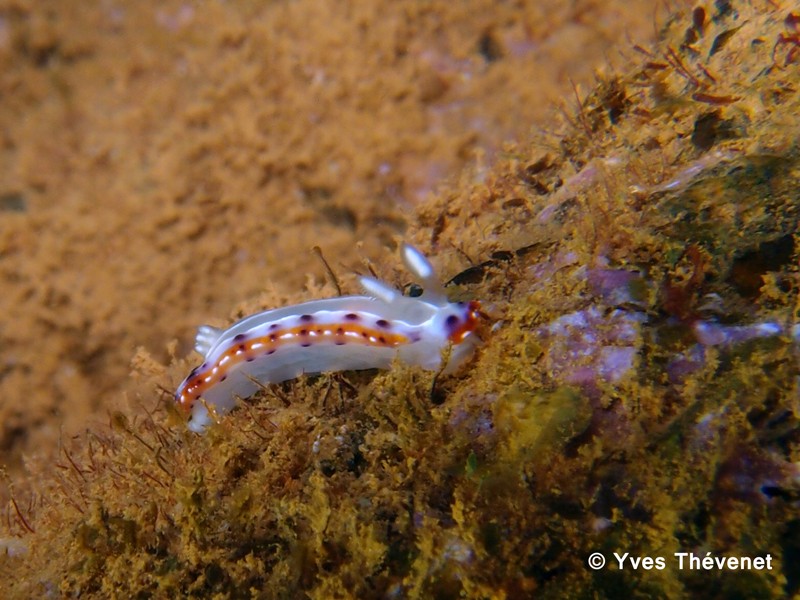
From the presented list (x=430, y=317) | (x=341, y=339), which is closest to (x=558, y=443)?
(x=430, y=317)

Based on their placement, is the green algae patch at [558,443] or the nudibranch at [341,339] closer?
the green algae patch at [558,443]

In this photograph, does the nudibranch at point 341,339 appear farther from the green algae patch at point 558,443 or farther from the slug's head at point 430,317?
the green algae patch at point 558,443

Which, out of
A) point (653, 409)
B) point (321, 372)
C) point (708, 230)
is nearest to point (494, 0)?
point (708, 230)

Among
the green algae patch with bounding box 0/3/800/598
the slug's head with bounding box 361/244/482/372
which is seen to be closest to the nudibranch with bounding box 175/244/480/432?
the slug's head with bounding box 361/244/482/372

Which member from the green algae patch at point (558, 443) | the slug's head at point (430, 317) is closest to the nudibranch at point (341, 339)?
the slug's head at point (430, 317)

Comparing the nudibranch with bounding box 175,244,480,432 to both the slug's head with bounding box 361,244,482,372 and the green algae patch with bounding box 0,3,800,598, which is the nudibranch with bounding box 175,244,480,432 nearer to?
the slug's head with bounding box 361,244,482,372
